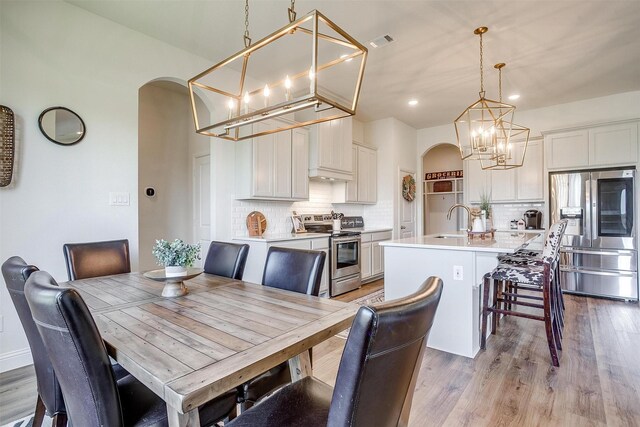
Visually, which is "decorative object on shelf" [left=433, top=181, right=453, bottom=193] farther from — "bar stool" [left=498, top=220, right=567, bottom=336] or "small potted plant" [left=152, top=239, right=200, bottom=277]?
"small potted plant" [left=152, top=239, right=200, bottom=277]

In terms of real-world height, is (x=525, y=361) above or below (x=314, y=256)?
below

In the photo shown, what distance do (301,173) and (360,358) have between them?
13.0 ft

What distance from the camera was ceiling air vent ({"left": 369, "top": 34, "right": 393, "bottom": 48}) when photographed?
3215mm

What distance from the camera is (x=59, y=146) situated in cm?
268

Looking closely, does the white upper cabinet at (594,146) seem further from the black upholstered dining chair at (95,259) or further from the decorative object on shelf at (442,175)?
the black upholstered dining chair at (95,259)

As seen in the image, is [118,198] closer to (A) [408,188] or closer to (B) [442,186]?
(A) [408,188]

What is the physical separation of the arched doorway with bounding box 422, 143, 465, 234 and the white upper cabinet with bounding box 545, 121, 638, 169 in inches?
109

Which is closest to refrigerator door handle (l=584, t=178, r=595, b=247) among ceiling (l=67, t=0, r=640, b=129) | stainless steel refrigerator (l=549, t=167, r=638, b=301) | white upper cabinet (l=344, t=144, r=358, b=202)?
stainless steel refrigerator (l=549, t=167, r=638, b=301)

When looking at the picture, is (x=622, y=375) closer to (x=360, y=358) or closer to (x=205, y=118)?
(x=360, y=358)

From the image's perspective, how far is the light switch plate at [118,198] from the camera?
9.81 feet

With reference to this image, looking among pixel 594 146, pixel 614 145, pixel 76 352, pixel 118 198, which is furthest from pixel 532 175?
pixel 76 352

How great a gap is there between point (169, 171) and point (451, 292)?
14.1ft

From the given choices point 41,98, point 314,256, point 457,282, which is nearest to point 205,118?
point 41,98

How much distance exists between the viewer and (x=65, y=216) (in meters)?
2.69
